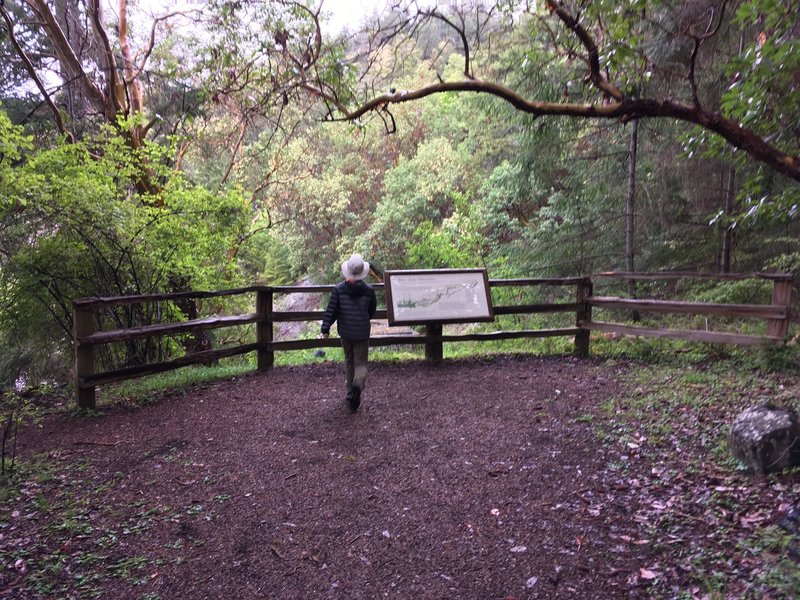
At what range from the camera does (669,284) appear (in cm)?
1233

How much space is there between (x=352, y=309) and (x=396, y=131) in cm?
388

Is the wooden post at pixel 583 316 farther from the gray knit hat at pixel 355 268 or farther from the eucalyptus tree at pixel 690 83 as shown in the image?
the gray knit hat at pixel 355 268

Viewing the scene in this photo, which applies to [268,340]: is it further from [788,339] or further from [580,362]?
[788,339]

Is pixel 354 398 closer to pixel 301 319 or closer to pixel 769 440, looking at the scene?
pixel 301 319

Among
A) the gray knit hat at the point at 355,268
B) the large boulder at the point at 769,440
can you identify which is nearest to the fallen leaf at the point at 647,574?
the large boulder at the point at 769,440

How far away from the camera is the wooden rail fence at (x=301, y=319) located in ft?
20.8

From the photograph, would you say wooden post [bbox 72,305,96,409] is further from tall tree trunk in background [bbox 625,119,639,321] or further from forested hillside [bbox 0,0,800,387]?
tall tree trunk in background [bbox 625,119,639,321]

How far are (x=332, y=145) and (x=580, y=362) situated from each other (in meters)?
22.0

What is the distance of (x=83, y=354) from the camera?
6.29 meters

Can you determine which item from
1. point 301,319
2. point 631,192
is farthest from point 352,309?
point 631,192

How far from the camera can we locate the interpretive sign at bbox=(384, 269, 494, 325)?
8.23m

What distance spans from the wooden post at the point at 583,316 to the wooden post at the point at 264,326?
491cm

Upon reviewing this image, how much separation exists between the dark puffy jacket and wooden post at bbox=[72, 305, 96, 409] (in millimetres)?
2721

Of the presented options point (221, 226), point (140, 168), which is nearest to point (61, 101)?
point (140, 168)
